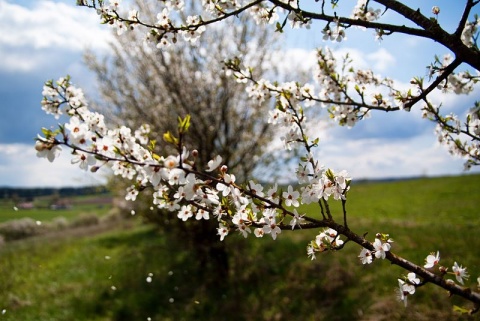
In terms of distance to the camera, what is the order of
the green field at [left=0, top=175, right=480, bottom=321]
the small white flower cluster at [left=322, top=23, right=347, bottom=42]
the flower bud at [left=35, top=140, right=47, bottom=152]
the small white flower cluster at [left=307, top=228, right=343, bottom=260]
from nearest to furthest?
the flower bud at [left=35, top=140, right=47, bottom=152], the small white flower cluster at [left=307, top=228, right=343, bottom=260], the small white flower cluster at [left=322, top=23, right=347, bottom=42], the green field at [left=0, top=175, right=480, bottom=321]

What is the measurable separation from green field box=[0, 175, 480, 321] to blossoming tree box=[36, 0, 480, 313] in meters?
3.22

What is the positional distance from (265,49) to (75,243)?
44.0ft

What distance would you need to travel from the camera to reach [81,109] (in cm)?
341

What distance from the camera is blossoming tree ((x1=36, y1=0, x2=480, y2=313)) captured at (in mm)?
2254

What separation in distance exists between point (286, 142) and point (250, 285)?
20.7 feet

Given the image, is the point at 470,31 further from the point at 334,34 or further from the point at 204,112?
the point at 204,112

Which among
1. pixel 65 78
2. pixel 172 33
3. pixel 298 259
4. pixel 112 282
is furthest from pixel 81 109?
pixel 112 282

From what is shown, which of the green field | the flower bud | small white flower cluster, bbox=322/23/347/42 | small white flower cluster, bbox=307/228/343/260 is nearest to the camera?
the flower bud

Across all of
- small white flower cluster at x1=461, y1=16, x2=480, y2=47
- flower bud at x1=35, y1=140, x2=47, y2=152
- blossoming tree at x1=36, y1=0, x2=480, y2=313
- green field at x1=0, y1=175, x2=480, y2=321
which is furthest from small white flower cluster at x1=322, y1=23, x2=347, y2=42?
green field at x1=0, y1=175, x2=480, y2=321

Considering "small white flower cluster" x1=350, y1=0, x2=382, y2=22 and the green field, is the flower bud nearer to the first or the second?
"small white flower cluster" x1=350, y1=0, x2=382, y2=22

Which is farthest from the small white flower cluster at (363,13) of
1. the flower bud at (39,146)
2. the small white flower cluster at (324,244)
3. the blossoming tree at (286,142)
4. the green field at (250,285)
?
the green field at (250,285)

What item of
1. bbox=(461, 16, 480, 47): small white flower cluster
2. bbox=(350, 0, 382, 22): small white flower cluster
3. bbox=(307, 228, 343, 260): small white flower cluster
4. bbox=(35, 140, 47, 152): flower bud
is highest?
bbox=(350, 0, 382, 22): small white flower cluster

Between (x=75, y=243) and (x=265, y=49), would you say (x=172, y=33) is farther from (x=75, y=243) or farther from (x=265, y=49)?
(x=75, y=243)

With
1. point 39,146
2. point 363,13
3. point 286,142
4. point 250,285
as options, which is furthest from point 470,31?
point 250,285
